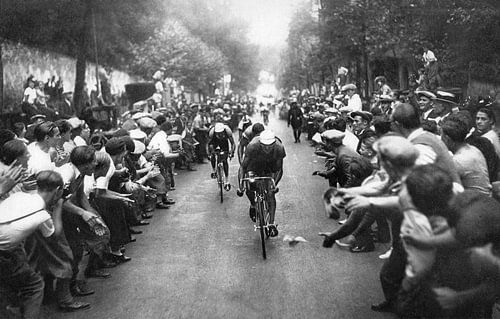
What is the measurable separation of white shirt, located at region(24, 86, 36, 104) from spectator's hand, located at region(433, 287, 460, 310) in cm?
1745

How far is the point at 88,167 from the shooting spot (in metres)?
6.83

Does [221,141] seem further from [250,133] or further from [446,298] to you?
[446,298]

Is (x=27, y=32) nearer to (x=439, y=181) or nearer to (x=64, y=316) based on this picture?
(x=64, y=316)

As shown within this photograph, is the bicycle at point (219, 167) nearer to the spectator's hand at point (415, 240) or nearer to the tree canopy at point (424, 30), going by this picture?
the tree canopy at point (424, 30)

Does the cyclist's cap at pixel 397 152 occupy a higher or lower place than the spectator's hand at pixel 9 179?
higher

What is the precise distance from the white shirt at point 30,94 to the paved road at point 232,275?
9961 millimetres

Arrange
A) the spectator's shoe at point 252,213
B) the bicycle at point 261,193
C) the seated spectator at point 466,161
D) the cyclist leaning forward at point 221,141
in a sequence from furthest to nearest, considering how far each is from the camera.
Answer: the cyclist leaning forward at point 221,141
the spectator's shoe at point 252,213
the bicycle at point 261,193
the seated spectator at point 466,161

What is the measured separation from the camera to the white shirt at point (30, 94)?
1936 centimetres

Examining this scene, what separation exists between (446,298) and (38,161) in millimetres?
5840

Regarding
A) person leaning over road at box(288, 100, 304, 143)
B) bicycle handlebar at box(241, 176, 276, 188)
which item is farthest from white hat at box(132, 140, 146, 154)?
person leaning over road at box(288, 100, 304, 143)

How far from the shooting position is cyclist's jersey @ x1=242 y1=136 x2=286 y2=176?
909 cm

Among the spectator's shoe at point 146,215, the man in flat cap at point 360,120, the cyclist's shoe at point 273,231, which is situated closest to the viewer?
the cyclist's shoe at point 273,231

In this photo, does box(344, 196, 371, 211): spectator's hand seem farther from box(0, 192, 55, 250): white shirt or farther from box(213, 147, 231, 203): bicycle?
box(213, 147, 231, 203): bicycle

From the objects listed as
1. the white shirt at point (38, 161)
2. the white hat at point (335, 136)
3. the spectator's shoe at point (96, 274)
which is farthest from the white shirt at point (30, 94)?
the white hat at point (335, 136)
